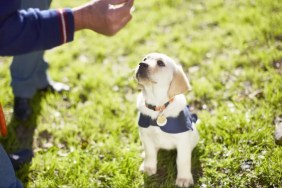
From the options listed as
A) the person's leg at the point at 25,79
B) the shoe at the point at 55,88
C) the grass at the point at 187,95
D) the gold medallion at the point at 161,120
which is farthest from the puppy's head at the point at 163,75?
the shoe at the point at 55,88

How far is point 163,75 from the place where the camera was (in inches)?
112

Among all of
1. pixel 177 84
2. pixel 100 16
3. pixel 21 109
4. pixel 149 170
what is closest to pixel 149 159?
pixel 149 170

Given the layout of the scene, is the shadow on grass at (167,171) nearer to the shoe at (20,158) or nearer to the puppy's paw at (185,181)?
the puppy's paw at (185,181)

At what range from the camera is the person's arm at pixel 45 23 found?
2.18 m

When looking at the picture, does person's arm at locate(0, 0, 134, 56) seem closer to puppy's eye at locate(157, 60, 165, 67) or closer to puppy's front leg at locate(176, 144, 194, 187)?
puppy's eye at locate(157, 60, 165, 67)

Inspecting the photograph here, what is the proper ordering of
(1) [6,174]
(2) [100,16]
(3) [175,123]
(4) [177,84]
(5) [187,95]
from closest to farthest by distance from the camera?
(2) [100,16], (1) [6,174], (4) [177,84], (3) [175,123], (5) [187,95]

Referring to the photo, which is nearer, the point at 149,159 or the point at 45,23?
the point at 45,23

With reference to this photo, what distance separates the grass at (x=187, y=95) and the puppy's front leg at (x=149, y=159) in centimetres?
7

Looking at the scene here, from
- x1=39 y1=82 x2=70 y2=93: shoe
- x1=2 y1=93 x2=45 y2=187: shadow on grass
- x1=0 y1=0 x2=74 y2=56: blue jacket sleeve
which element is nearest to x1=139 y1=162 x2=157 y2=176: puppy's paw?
x1=2 y1=93 x2=45 y2=187: shadow on grass

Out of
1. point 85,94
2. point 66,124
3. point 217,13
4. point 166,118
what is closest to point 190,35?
point 217,13

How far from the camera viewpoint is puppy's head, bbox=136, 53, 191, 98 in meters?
2.82

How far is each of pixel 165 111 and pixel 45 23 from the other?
3.70ft

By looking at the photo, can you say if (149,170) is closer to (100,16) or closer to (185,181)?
(185,181)

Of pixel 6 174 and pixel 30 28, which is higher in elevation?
pixel 30 28
